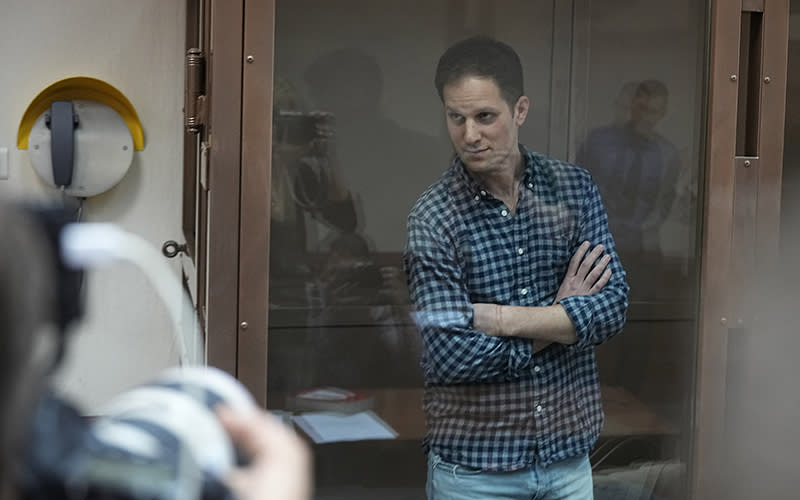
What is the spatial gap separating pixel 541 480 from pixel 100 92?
5.08 ft

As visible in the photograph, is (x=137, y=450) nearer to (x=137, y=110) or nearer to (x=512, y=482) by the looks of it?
(x=512, y=482)

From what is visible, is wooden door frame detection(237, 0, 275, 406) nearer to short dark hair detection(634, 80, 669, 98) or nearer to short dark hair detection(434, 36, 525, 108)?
short dark hair detection(434, 36, 525, 108)

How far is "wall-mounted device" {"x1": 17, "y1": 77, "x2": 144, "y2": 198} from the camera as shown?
268cm

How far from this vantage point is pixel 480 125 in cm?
181

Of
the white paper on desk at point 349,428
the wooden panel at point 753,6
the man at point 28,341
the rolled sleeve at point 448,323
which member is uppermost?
the wooden panel at point 753,6

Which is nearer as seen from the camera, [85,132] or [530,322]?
[530,322]

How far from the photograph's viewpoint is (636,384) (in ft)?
6.69

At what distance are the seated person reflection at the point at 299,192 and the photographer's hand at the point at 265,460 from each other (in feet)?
3.97

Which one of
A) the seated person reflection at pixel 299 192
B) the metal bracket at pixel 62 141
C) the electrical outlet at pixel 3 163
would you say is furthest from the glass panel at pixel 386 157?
the electrical outlet at pixel 3 163

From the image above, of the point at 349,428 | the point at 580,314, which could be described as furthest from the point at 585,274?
the point at 349,428

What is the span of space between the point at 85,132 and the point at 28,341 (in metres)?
2.30

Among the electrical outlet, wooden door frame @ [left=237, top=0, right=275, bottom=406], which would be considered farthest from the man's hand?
the electrical outlet

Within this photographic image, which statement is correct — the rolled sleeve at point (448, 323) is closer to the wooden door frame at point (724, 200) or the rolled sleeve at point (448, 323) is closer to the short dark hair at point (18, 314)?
the wooden door frame at point (724, 200)

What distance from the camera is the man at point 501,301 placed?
1.77 meters
